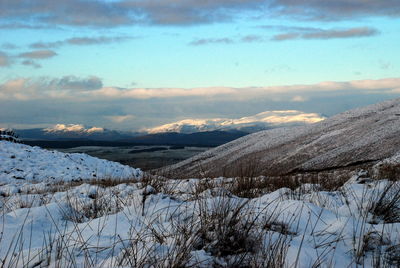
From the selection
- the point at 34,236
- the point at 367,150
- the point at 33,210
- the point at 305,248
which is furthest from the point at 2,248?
the point at 367,150

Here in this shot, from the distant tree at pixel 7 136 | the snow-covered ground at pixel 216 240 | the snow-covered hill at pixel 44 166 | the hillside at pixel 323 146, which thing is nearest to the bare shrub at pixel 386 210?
the snow-covered ground at pixel 216 240

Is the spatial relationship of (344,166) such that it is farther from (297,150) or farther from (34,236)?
(34,236)

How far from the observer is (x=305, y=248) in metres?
3.24

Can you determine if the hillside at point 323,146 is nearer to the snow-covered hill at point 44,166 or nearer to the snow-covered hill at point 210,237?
the snow-covered hill at point 44,166

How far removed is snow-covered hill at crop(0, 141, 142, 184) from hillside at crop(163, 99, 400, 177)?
17.7 feet

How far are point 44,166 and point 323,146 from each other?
15.5 m

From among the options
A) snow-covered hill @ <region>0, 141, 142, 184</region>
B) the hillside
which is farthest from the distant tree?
the hillside

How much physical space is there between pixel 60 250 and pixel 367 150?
705 inches

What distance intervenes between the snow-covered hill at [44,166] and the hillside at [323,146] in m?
5.39

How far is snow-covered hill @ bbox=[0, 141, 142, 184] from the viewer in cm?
2047

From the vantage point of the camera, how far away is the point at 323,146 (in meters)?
21.5

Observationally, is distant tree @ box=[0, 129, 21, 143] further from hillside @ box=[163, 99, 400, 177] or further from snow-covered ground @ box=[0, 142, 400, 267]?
snow-covered ground @ box=[0, 142, 400, 267]

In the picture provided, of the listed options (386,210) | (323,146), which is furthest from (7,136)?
(386,210)

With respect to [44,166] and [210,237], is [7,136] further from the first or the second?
[210,237]
